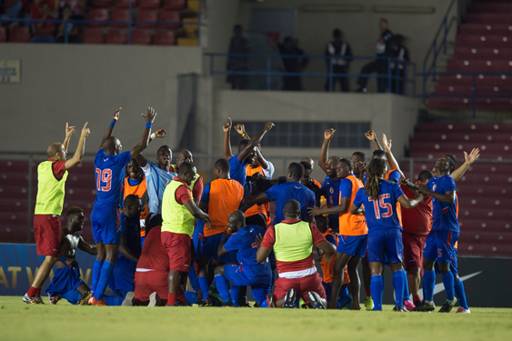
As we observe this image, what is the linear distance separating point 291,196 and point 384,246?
1425mm

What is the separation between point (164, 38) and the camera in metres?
29.8

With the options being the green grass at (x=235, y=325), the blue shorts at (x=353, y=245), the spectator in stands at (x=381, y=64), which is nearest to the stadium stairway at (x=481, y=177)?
the spectator in stands at (x=381, y=64)

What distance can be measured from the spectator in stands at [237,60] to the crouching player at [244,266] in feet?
39.6

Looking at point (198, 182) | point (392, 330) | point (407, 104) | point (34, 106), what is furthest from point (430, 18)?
point (392, 330)

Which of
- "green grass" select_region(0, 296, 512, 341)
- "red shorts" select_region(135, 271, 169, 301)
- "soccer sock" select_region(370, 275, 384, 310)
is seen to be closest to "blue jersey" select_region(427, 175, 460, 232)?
"soccer sock" select_region(370, 275, 384, 310)

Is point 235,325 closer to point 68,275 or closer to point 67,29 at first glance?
point 68,275

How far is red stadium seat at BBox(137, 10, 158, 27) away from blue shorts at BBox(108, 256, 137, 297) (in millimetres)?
11473

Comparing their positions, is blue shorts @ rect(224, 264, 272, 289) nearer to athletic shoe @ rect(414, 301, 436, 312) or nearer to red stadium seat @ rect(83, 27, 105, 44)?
athletic shoe @ rect(414, 301, 436, 312)

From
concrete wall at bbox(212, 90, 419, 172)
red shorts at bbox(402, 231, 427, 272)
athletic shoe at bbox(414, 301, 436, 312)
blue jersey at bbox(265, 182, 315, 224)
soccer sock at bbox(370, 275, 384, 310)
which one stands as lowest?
athletic shoe at bbox(414, 301, 436, 312)

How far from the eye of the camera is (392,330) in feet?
45.9

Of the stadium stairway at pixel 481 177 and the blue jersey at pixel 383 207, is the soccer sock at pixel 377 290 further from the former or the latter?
the stadium stairway at pixel 481 177

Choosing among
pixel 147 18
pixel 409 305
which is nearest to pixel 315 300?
pixel 409 305

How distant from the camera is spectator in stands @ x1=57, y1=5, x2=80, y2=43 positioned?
1169 inches

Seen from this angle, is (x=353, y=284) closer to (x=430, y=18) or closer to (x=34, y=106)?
(x=34, y=106)
